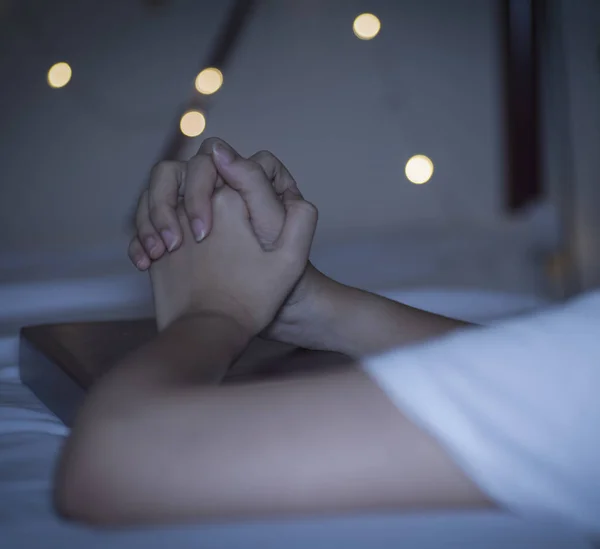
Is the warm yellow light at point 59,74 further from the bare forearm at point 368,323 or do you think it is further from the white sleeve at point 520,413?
the white sleeve at point 520,413

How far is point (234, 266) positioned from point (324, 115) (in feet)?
5.30

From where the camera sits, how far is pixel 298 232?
A: 2.34 ft

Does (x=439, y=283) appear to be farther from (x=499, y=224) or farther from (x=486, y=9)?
(x=486, y=9)

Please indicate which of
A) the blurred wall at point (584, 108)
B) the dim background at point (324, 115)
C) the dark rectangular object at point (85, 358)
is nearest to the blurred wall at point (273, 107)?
the dim background at point (324, 115)

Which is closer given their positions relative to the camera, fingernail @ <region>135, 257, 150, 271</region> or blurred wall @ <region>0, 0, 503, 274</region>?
fingernail @ <region>135, 257, 150, 271</region>

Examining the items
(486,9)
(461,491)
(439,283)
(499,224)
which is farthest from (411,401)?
(486,9)

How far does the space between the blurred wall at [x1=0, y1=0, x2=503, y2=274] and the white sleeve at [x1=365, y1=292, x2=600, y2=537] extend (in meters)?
1.58

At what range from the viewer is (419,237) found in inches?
70.2

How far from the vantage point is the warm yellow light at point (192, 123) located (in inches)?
84.3

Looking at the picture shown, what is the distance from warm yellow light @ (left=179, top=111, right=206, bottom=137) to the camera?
2141 millimetres

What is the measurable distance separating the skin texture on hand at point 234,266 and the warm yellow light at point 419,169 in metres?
1.61

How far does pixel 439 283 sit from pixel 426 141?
1.02 m

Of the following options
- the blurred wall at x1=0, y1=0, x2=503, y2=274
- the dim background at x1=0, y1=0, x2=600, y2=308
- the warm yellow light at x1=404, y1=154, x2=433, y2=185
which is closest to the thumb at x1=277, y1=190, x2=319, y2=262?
the dim background at x1=0, y1=0, x2=600, y2=308

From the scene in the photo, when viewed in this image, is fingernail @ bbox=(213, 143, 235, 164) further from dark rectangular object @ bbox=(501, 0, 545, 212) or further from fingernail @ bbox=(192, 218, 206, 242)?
dark rectangular object @ bbox=(501, 0, 545, 212)
